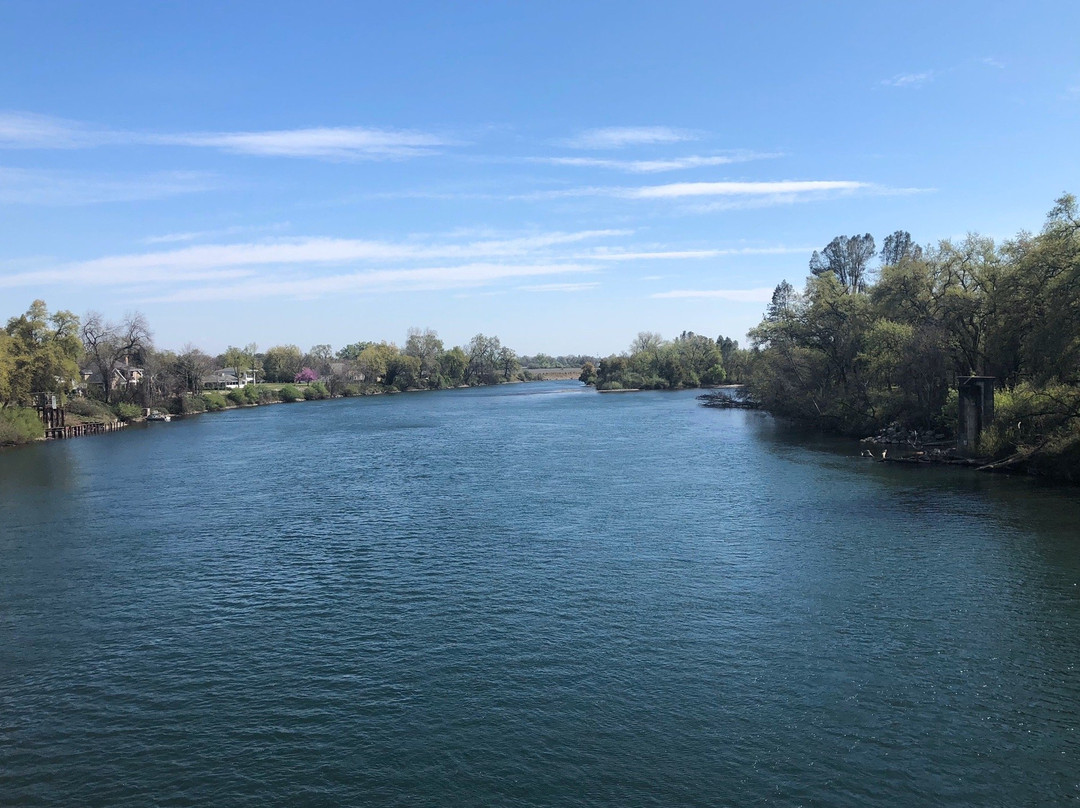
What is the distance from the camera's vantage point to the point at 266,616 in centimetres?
2136

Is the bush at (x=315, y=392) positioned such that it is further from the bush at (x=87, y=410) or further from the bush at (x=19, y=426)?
the bush at (x=19, y=426)

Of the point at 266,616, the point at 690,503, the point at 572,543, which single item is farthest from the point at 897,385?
the point at 266,616

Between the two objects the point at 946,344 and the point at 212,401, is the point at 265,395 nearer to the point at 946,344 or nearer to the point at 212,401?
the point at 212,401

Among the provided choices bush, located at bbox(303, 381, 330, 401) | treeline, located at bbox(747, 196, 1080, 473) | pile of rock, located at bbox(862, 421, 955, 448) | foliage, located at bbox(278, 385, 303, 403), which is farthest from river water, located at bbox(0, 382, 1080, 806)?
bush, located at bbox(303, 381, 330, 401)

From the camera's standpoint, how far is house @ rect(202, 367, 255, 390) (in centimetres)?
14425

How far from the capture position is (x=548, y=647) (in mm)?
18719

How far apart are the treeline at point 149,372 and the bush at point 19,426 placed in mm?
98

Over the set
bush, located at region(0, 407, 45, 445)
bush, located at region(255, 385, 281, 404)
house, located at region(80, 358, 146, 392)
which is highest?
house, located at region(80, 358, 146, 392)

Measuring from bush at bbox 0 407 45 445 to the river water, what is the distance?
111ft

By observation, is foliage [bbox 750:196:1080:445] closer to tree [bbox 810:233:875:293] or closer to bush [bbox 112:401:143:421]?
tree [bbox 810:233:875:293]

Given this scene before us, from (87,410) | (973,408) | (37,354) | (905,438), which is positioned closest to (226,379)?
(87,410)

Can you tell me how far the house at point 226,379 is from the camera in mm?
144250

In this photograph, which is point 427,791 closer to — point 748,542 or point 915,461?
point 748,542

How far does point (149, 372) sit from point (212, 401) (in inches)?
573
